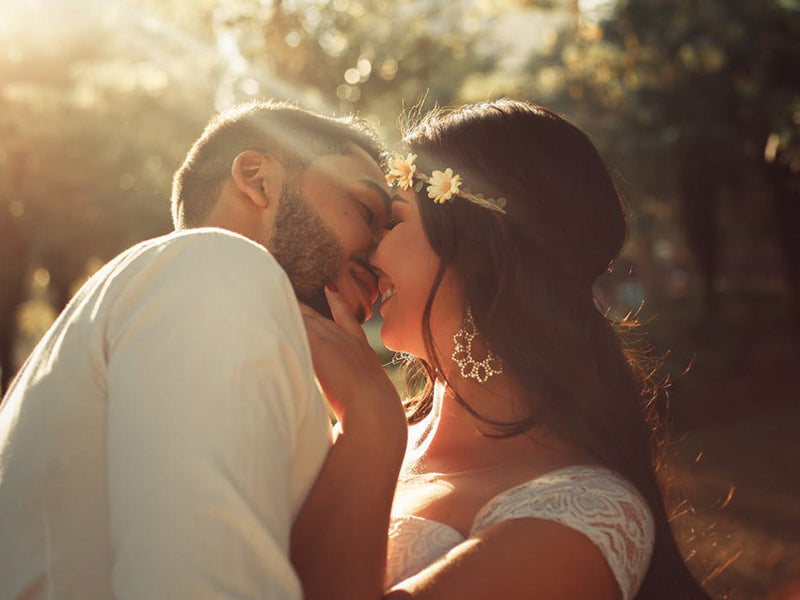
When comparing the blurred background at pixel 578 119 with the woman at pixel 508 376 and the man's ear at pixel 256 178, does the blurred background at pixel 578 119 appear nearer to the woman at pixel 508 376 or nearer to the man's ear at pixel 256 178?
the woman at pixel 508 376

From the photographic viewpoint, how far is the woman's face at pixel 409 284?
323 cm

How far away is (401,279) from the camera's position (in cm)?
323

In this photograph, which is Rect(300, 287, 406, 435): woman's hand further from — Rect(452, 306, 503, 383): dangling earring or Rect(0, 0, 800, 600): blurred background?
Rect(0, 0, 800, 600): blurred background

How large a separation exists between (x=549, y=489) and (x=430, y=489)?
579 millimetres

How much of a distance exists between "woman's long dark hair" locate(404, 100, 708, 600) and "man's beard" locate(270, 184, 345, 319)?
0.40 meters

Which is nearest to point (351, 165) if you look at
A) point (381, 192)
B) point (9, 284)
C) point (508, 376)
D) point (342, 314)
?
point (381, 192)

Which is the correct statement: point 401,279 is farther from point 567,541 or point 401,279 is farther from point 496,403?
point 567,541

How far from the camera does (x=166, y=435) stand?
4.48 ft

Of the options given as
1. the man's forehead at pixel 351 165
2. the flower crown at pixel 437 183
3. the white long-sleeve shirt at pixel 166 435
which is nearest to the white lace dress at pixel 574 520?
the white long-sleeve shirt at pixel 166 435

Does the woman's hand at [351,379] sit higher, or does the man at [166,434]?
the man at [166,434]

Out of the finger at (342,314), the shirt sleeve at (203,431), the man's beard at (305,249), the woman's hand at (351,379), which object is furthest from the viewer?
the man's beard at (305,249)

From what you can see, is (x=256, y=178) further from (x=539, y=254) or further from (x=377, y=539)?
(x=377, y=539)

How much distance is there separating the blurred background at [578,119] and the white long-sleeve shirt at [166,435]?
6.22 meters

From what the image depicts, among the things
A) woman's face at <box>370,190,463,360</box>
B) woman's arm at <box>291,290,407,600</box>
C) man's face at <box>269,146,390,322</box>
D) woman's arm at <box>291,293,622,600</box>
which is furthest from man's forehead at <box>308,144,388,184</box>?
woman's arm at <box>291,290,407,600</box>
